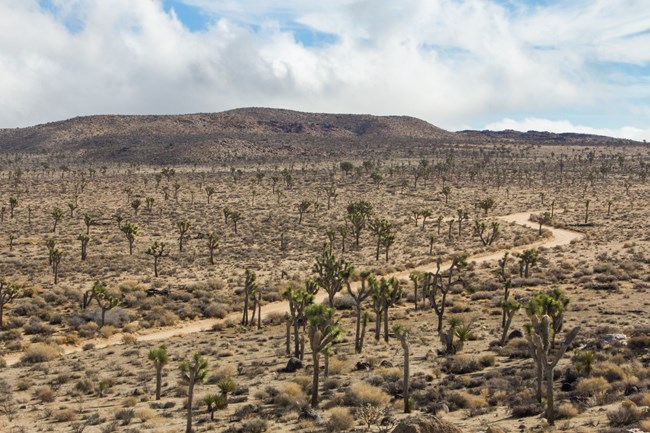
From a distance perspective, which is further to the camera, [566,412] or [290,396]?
[290,396]

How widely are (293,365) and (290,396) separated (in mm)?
5289

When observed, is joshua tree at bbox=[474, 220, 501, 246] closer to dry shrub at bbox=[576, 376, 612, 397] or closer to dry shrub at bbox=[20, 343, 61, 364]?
dry shrub at bbox=[576, 376, 612, 397]

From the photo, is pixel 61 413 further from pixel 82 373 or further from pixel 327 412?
pixel 327 412

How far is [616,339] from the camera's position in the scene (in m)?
26.2

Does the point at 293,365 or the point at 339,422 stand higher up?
the point at 339,422

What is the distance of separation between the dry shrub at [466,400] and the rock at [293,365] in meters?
8.98

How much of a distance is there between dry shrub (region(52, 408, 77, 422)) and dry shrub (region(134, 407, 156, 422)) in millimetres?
2396

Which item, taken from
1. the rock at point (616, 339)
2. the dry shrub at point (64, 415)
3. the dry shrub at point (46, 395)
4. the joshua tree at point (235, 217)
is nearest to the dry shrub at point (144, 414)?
the dry shrub at point (64, 415)

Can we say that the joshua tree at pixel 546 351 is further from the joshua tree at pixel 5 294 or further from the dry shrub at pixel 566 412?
the joshua tree at pixel 5 294

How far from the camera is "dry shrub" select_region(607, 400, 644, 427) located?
1620cm

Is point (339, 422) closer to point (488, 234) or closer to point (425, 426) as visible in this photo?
point (425, 426)

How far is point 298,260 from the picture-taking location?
194 feet

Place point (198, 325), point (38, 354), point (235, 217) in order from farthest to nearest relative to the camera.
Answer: point (235, 217) < point (198, 325) < point (38, 354)

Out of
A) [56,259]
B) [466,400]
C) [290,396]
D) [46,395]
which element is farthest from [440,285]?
[56,259]
